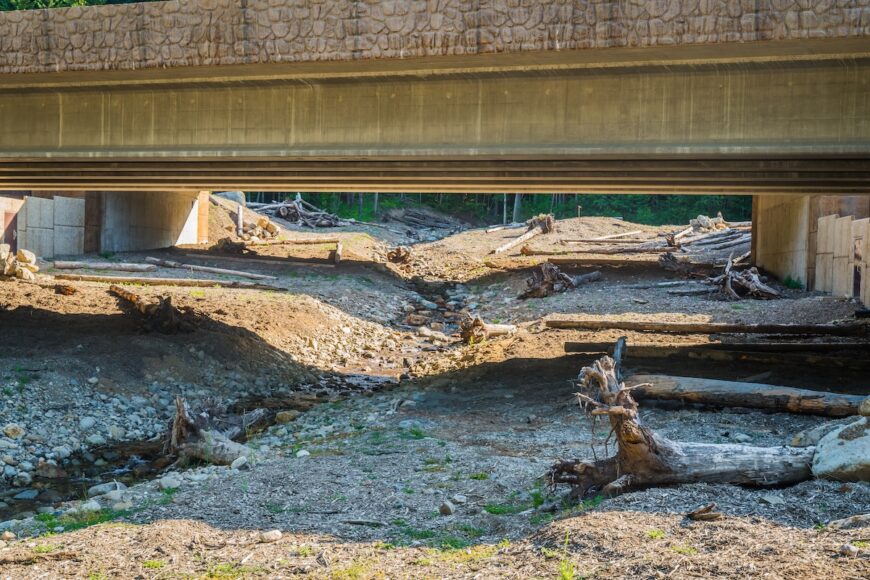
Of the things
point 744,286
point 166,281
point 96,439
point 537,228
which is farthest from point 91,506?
point 537,228

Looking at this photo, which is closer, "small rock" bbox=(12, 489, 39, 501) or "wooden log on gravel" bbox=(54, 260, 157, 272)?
"small rock" bbox=(12, 489, 39, 501)

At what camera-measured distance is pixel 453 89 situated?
1152 cm

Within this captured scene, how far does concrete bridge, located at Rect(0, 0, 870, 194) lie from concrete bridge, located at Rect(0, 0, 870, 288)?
0.9 inches

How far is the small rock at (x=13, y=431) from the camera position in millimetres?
10773

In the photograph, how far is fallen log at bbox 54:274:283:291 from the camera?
64.8 feet

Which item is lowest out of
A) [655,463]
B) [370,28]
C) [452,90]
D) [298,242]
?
[655,463]

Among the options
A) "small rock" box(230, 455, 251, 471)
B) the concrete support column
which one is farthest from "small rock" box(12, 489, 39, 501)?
the concrete support column

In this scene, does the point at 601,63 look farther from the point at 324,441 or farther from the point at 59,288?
the point at 59,288

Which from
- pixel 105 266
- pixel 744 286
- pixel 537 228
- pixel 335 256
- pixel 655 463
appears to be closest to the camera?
pixel 655 463

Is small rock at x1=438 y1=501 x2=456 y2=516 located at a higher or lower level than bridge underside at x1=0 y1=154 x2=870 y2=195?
lower

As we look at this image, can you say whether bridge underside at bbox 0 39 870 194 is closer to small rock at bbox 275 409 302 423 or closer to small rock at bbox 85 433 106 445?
small rock at bbox 275 409 302 423

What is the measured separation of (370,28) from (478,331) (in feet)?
26.8

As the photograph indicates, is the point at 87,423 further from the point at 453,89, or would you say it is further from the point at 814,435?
the point at 814,435

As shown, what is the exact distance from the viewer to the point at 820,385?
453 inches
